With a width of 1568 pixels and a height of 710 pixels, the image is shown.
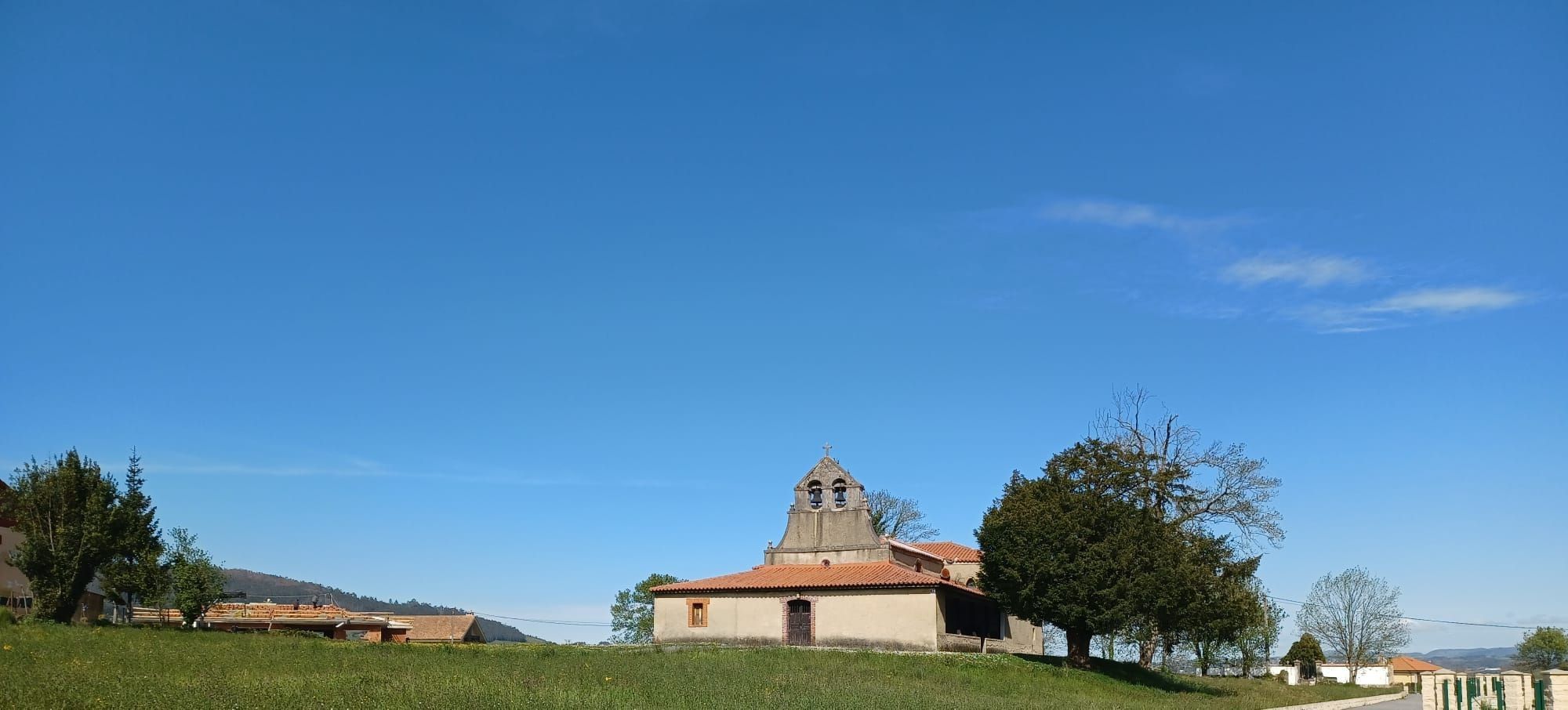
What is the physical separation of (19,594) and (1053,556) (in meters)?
40.2

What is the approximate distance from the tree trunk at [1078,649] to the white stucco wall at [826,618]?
569 cm

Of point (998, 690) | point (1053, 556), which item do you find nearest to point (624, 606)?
point (1053, 556)

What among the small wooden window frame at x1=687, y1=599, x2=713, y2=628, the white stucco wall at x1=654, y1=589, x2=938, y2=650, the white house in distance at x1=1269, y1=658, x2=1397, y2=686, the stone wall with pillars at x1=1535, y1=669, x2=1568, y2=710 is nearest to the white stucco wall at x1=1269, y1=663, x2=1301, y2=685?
the white house in distance at x1=1269, y1=658, x2=1397, y2=686

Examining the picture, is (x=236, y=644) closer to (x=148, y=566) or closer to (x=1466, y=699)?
(x=148, y=566)

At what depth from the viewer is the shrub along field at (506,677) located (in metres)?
18.2

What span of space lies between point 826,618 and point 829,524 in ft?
26.5

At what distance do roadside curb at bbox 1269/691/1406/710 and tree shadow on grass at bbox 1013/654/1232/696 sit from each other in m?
3.95

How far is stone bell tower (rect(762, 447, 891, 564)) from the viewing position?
161 feet

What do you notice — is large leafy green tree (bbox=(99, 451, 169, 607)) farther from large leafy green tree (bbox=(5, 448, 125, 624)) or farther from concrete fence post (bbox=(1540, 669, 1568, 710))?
concrete fence post (bbox=(1540, 669, 1568, 710))

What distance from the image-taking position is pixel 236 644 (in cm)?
2984

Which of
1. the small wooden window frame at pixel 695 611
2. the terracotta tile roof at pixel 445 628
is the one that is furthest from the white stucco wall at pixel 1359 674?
the terracotta tile roof at pixel 445 628

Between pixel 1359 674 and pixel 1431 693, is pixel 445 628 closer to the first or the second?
pixel 1431 693

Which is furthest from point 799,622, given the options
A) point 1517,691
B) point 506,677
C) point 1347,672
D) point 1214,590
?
point 1347,672

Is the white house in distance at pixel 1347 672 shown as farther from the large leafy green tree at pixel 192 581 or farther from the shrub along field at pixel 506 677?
the large leafy green tree at pixel 192 581
